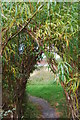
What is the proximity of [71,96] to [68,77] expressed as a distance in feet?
0.47

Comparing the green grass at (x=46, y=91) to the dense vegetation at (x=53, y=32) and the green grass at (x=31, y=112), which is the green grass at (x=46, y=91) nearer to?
the green grass at (x=31, y=112)

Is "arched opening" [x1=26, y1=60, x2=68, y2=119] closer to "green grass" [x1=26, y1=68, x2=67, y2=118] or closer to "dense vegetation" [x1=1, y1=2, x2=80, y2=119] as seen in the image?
"green grass" [x1=26, y1=68, x2=67, y2=118]

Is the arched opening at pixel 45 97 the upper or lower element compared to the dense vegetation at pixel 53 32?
lower

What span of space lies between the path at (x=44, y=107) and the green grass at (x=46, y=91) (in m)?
0.08

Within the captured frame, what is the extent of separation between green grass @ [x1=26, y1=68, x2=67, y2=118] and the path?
0.08m

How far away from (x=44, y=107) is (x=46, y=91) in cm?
37

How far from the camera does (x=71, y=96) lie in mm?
1257

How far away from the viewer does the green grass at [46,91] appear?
2.87 m

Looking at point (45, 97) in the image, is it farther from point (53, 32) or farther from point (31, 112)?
point (53, 32)

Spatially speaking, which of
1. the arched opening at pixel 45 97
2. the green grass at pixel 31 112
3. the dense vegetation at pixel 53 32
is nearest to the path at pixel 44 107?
the arched opening at pixel 45 97

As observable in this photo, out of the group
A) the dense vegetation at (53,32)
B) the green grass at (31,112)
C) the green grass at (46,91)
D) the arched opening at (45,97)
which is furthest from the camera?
the green grass at (31,112)

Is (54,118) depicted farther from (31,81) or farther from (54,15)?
(54,15)

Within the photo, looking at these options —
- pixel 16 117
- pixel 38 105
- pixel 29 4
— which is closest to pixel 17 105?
pixel 16 117

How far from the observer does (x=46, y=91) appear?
337cm
